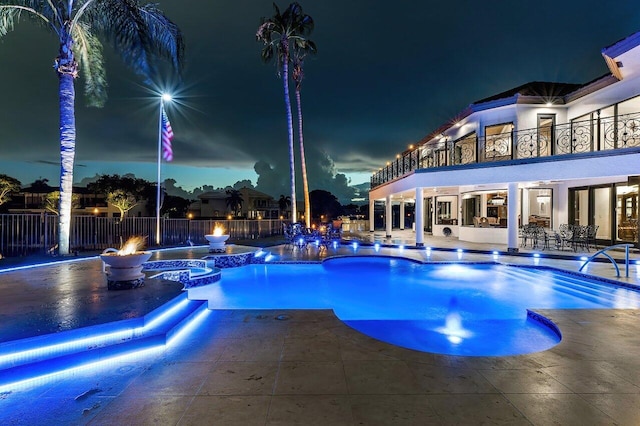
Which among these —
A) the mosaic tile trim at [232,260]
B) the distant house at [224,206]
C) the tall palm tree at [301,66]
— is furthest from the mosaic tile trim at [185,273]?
the distant house at [224,206]

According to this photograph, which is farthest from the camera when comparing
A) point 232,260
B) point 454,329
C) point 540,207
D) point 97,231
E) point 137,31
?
point 540,207

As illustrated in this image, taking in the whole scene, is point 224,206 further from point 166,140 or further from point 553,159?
point 553,159

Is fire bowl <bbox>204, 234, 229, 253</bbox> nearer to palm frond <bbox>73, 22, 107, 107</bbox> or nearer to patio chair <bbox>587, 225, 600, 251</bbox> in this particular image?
palm frond <bbox>73, 22, 107, 107</bbox>

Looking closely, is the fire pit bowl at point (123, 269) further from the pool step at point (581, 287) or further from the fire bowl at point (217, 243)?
the pool step at point (581, 287)

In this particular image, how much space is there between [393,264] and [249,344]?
359 inches

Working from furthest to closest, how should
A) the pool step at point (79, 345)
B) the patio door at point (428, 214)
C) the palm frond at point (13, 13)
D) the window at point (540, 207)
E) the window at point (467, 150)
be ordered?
the patio door at point (428, 214), the window at point (467, 150), the window at point (540, 207), the palm frond at point (13, 13), the pool step at point (79, 345)

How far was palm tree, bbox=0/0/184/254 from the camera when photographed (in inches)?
409

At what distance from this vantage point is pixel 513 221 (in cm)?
1341

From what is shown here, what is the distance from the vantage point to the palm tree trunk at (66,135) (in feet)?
34.8

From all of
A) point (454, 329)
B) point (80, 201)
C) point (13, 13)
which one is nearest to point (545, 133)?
point (454, 329)

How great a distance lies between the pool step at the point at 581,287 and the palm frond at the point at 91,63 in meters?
16.8

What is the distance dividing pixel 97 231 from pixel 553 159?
2022cm

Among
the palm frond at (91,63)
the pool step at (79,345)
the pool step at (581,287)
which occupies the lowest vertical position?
the pool step at (581,287)

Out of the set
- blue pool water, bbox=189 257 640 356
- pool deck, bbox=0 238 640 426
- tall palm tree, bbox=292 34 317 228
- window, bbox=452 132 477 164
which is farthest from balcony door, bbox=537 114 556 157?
tall palm tree, bbox=292 34 317 228
